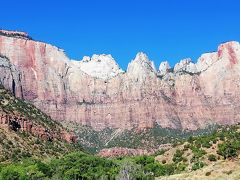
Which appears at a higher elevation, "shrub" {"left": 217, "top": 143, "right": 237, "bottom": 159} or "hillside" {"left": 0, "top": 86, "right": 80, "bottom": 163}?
"hillside" {"left": 0, "top": 86, "right": 80, "bottom": 163}

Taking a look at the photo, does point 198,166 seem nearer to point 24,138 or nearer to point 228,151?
point 228,151

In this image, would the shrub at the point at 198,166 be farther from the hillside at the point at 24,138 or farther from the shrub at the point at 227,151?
the hillside at the point at 24,138

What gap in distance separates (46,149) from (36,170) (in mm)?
52612

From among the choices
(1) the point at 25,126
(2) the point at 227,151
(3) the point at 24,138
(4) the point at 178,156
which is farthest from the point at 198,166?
(1) the point at 25,126

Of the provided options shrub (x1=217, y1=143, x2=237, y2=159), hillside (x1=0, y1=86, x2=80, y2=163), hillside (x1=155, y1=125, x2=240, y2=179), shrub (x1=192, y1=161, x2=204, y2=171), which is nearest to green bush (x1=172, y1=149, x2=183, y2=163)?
hillside (x1=155, y1=125, x2=240, y2=179)

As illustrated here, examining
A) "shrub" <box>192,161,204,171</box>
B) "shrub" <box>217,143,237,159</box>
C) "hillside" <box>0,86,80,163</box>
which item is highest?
"hillside" <box>0,86,80,163</box>

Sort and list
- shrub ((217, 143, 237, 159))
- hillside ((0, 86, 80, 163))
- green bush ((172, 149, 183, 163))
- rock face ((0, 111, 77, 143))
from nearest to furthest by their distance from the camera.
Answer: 1. shrub ((217, 143, 237, 159))
2. green bush ((172, 149, 183, 163))
3. hillside ((0, 86, 80, 163))
4. rock face ((0, 111, 77, 143))

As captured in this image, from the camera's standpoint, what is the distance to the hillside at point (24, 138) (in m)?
153

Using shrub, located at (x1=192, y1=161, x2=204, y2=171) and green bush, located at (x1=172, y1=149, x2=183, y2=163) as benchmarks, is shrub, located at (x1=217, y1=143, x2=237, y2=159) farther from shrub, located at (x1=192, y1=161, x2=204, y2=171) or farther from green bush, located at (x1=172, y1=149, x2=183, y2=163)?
green bush, located at (x1=172, y1=149, x2=183, y2=163)

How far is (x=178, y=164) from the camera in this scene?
108875 millimetres

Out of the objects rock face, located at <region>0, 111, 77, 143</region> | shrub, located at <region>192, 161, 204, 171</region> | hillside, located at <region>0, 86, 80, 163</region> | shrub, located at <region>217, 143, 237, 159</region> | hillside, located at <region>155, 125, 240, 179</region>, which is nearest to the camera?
shrub, located at <region>192, 161, 204, 171</region>

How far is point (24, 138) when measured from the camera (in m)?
168

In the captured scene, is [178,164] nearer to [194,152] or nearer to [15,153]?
[194,152]

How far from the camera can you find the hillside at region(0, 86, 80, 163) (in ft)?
502
